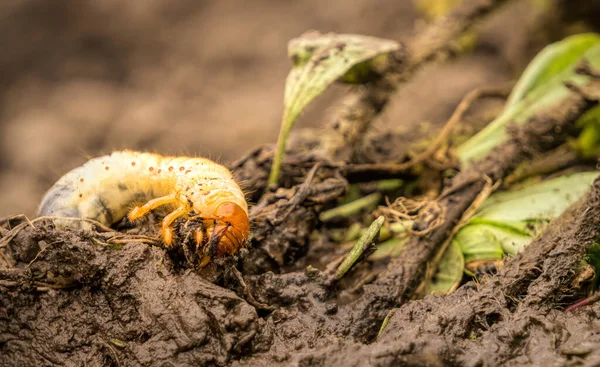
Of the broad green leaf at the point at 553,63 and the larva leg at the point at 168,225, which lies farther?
the broad green leaf at the point at 553,63

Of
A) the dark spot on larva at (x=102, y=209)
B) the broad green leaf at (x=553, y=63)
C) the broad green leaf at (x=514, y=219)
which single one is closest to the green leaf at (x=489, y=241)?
the broad green leaf at (x=514, y=219)

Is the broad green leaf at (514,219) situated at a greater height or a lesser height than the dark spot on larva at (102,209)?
lesser

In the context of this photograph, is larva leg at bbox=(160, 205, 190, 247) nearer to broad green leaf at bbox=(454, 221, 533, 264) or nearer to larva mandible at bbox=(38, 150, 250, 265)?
larva mandible at bbox=(38, 150, 250, 265)

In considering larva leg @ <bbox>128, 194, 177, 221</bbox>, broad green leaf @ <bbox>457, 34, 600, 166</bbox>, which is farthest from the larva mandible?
broad green leaf @ <bbox>457, 34, 600, 166</bbox>

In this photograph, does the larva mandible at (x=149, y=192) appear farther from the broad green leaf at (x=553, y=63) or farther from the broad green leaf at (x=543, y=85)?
the broad green leaf at (x=553, y=63)

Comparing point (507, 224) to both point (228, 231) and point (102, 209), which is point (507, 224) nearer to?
point (228, 231)

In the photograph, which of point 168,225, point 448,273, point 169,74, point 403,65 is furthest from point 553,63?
point 169,74
